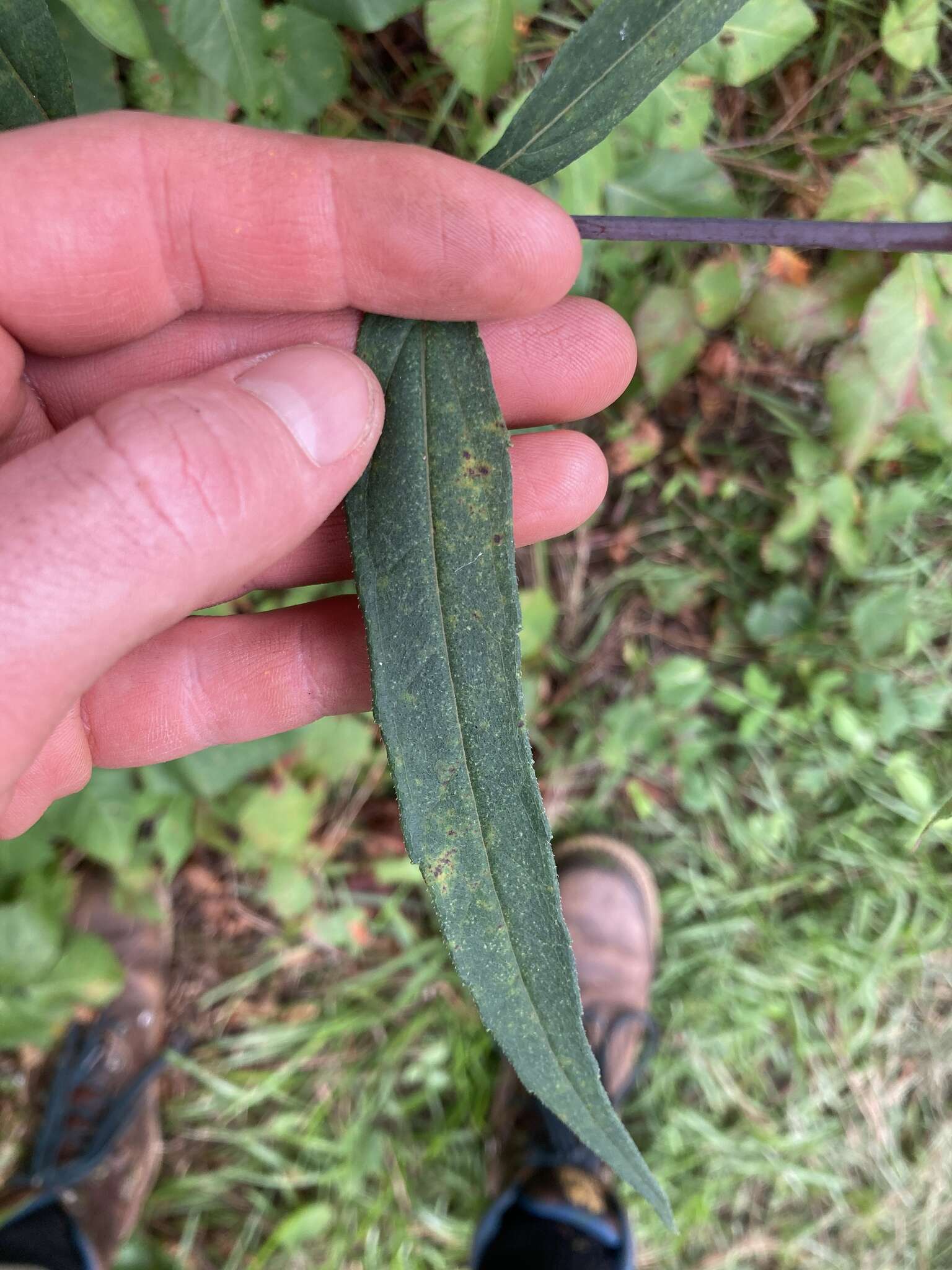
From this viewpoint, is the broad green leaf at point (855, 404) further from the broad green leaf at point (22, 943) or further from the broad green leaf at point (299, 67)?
the broad green leaf at point (22, 943)

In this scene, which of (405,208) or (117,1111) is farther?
(117,1111)

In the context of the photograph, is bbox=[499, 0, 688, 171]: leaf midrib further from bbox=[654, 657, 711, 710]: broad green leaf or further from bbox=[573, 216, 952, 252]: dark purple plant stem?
bbox=[654, 657, 711, 710]: broad green leaf

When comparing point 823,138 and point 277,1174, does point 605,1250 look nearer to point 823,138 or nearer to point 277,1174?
point 277,1174

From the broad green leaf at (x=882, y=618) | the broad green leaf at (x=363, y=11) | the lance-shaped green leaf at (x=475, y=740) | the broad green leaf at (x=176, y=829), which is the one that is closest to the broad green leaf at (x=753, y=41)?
the broad green leaf at (x=363, y=11)

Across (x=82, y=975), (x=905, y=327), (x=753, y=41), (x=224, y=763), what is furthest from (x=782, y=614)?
(x=82, y=975)

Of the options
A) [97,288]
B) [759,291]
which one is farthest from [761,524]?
A: [97,288]

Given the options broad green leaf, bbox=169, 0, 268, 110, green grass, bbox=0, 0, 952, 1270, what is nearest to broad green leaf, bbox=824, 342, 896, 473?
green grass, bbox=0, 0, 952, 1270

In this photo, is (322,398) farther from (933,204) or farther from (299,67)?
(933,204)
